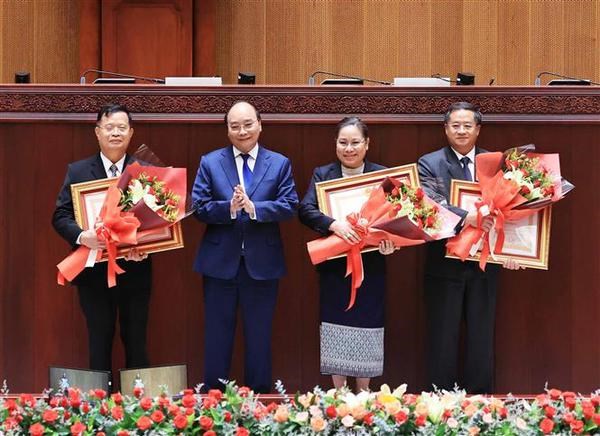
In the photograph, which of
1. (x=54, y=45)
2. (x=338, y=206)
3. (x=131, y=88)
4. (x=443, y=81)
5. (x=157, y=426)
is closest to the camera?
(x=157, y=426)

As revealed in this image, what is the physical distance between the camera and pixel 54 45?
5.97 m

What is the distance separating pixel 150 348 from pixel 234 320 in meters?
0.53

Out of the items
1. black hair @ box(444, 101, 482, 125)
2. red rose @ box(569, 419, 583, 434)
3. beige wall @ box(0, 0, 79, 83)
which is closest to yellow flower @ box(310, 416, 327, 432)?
red rose @ box(569, 419, 583, 434)

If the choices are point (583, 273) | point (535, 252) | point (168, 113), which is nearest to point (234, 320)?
point (168, 113)

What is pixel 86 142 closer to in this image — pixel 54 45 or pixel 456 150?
pixel 456 150

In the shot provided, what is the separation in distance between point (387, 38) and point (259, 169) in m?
2.77

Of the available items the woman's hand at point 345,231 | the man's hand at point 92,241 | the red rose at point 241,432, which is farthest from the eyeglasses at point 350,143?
the red rose at point 241,432

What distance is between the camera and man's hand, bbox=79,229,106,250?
332 cm

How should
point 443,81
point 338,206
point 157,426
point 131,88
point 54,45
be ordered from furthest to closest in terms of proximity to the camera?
point 54,45 → point 443,81 → point 131,88 → point 338,206 → point 157,426

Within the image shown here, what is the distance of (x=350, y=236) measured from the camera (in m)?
3.35

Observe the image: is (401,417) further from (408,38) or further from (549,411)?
(408,38)

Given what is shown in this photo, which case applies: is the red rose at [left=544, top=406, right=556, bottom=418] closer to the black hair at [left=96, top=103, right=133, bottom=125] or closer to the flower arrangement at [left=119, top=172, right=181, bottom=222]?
the flower arrangement at [left=119, top=172, right=181, bottom=222]

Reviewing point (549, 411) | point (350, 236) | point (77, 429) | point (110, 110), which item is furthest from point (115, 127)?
point (549, 411)

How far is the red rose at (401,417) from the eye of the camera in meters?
2.29
